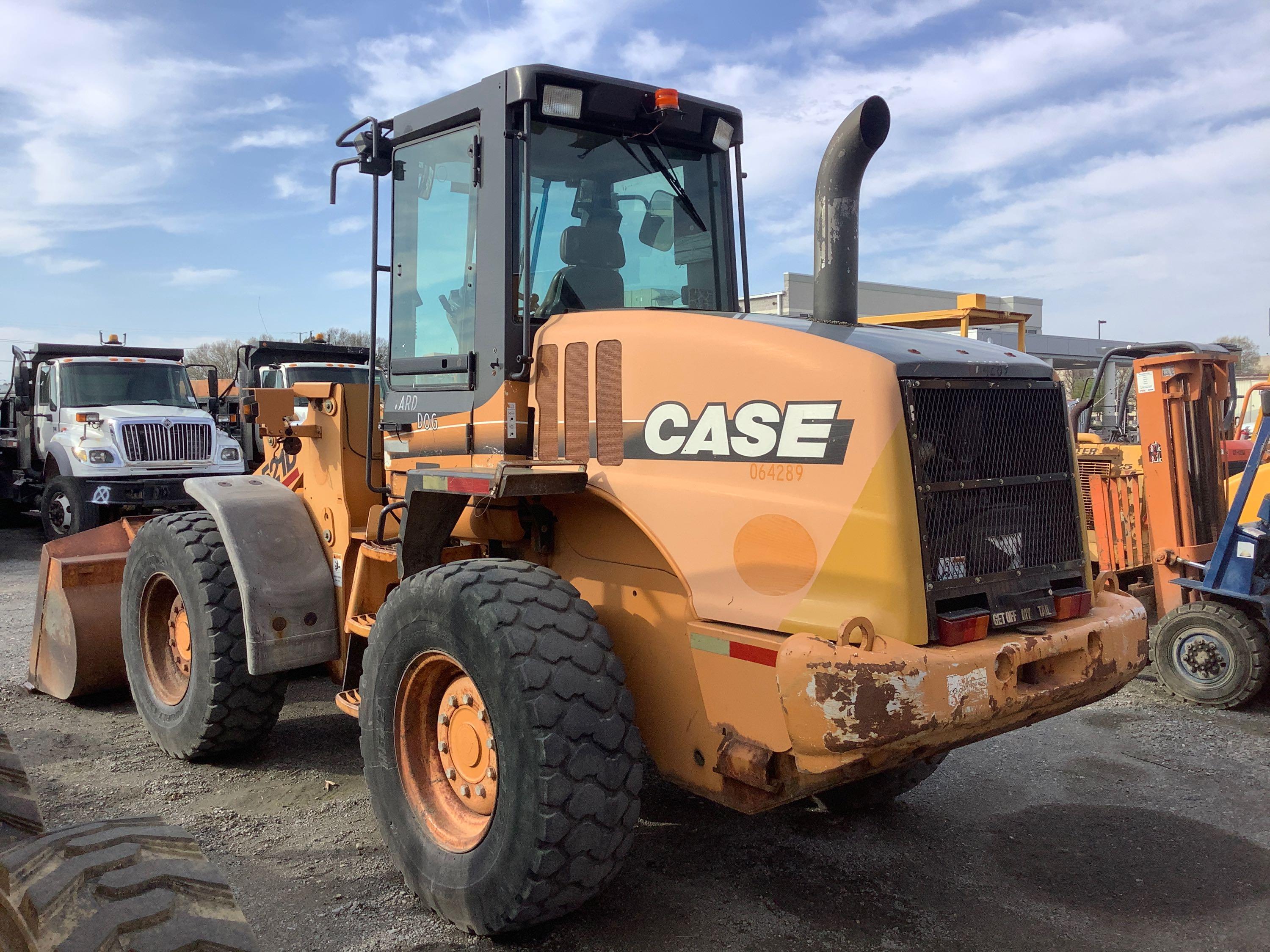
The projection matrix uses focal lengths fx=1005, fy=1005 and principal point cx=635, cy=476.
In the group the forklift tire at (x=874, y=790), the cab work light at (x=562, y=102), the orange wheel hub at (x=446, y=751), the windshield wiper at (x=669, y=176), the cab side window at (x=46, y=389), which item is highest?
the cab side window at (x=46, y=389)

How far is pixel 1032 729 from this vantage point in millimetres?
5855

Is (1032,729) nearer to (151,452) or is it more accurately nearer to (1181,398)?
(1181,398)

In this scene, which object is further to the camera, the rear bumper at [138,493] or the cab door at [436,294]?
the rear bumper at [138,493]

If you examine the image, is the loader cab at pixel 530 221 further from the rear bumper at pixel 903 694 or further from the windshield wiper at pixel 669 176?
the rear bumper at pixel 903 694

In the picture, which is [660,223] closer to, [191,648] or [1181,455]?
[191,648]

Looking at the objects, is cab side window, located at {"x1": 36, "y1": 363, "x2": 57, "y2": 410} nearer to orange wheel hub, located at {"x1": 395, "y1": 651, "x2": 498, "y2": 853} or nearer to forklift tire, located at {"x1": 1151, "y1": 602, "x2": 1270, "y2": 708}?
orange wheel hub, located at {"x1": 395, "y1": 651, "x2": 498, "y2": 853}

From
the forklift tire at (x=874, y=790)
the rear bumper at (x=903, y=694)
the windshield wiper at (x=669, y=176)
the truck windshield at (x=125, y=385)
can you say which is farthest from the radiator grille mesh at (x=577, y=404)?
the truck windshield at (x=125, y=385)

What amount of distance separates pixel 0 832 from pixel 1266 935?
3.90 m

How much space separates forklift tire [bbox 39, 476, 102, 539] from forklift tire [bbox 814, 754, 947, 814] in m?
11.2

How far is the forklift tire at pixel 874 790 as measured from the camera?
4445mm

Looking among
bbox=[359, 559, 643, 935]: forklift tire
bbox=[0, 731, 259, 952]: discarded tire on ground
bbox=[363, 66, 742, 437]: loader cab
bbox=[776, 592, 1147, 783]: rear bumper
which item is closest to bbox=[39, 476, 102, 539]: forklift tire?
bbox=[363, 66, 742, 437]: loader cab

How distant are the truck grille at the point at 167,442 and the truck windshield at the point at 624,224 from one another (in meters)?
11.3

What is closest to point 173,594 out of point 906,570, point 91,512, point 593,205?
point 593,205

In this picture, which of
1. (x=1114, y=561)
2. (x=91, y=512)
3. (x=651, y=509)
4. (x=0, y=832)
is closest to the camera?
(x=0, y=832)
